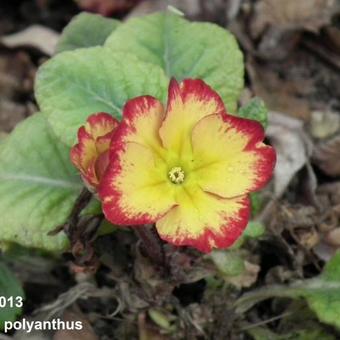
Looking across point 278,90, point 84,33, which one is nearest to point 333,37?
point 278,90

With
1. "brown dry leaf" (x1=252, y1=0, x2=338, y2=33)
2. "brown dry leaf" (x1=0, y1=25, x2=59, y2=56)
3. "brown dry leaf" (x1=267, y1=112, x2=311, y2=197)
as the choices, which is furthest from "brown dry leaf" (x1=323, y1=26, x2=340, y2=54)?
"brown dry leaf" (x1=0, y1=25, x2=59, y2=56)

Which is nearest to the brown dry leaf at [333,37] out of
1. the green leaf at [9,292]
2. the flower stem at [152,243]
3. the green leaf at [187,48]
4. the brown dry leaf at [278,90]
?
Answer: the brown dry leaf at [278,90]

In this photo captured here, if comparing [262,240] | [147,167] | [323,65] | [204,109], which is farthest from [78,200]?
[323,65]

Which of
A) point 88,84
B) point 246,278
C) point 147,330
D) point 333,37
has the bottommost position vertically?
point 147,330

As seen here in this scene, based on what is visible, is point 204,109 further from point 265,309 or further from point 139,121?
point 265,309

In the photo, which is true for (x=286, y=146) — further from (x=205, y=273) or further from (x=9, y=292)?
(x=9, y=292)
